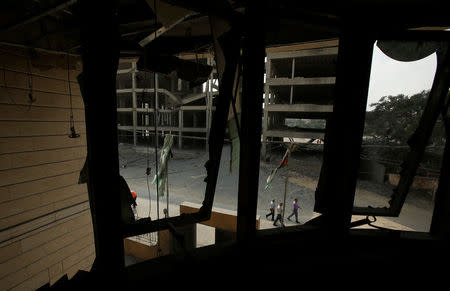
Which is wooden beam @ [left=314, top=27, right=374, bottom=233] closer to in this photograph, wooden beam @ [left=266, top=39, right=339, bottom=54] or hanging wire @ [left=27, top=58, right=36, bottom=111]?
wooden beam @ [left=266, top=39, right=339, bottom=54]

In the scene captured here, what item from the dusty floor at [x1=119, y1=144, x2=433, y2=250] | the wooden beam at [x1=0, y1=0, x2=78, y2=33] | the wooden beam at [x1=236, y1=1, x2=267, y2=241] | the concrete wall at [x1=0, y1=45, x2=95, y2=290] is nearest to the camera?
the wooden beam at [x1=236, y1=1, x2=267, y2=241]

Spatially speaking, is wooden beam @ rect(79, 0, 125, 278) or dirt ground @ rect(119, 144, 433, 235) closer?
wooden beam @ rect(79, 0, 125, 278)

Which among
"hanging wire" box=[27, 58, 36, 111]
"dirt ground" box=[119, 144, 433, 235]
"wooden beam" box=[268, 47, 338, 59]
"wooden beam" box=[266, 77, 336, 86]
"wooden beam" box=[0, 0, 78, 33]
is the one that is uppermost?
"wooden beam" box=[268, 47, 338, 59]

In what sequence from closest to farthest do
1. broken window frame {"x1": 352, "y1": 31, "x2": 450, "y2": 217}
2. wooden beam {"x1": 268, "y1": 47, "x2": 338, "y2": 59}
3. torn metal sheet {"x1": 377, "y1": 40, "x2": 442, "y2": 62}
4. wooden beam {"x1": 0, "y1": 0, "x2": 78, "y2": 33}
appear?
broken window frame {"x1": 352, "y1": 31, "x2": 450, "y2": 217}, torn metal sheet {"x1": 377, "y1": 40, "x2": 442, "y2": 62}, wooden beam {"x1": 0, "y1": 0, "x2": 78, "y2": 33}, wooden beam {"x1": 268, "y1": 47, "x2": 338, "y2": 59}

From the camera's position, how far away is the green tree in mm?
14516

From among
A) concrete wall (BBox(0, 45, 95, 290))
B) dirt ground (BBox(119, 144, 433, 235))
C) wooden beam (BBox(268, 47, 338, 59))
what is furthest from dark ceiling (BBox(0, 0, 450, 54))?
wooden beam (BBox(268, 47, 338, 59))

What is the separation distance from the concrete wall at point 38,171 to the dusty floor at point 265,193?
257cm

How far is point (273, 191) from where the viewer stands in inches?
583

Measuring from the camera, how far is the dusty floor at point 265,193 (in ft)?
34.1

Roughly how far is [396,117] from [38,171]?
20.2 meters

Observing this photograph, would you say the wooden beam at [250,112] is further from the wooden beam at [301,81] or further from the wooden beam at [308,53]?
the wooden beam at [301,81]

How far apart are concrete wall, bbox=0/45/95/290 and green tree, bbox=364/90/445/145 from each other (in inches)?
728

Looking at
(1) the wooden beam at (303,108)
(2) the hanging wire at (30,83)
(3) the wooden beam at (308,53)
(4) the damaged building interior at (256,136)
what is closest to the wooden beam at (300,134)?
(1) the wooden beam at (303,108)

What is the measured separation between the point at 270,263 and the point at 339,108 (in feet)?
4.98
